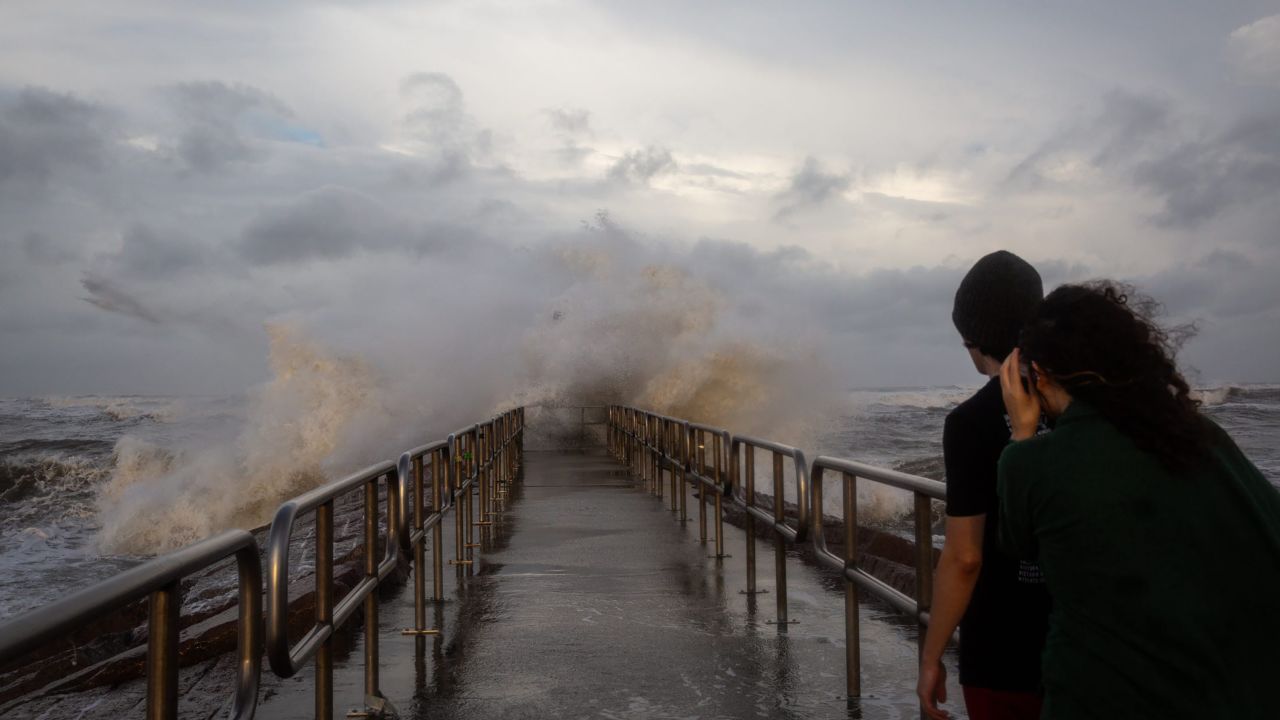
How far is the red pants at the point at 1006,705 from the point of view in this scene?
7.75 feet

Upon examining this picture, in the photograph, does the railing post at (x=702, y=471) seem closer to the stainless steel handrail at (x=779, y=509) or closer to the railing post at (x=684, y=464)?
the railing post at (x=684, y=464)

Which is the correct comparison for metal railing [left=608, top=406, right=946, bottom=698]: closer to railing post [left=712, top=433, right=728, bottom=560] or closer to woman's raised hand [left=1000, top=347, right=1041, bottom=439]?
railing post [left=712, top=433, right=728, bottom=560]

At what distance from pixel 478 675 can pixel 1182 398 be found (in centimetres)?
419

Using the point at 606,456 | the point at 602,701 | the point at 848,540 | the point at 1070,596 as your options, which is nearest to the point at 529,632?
the point at 602,701

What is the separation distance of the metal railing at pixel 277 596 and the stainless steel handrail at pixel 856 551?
77.9 inches

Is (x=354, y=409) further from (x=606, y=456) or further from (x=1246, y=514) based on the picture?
(x=1246, y=514)

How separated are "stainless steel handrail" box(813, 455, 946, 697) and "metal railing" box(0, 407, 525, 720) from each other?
1.98 meters

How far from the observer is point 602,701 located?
16.0 ft

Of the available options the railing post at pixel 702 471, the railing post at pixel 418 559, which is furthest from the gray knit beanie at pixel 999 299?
the railing post at pixel 702 471

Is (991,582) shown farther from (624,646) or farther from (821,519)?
(624,646)

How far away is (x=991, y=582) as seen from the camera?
243cm

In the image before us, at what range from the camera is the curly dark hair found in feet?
5.66

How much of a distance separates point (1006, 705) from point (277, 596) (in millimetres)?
2009

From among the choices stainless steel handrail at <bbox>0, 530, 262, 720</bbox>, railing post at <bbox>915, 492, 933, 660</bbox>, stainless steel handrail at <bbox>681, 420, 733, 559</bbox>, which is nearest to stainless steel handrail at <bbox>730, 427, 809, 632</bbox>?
stainless steel handrail at <bbox>681, 420, 733, 559</bbox>
